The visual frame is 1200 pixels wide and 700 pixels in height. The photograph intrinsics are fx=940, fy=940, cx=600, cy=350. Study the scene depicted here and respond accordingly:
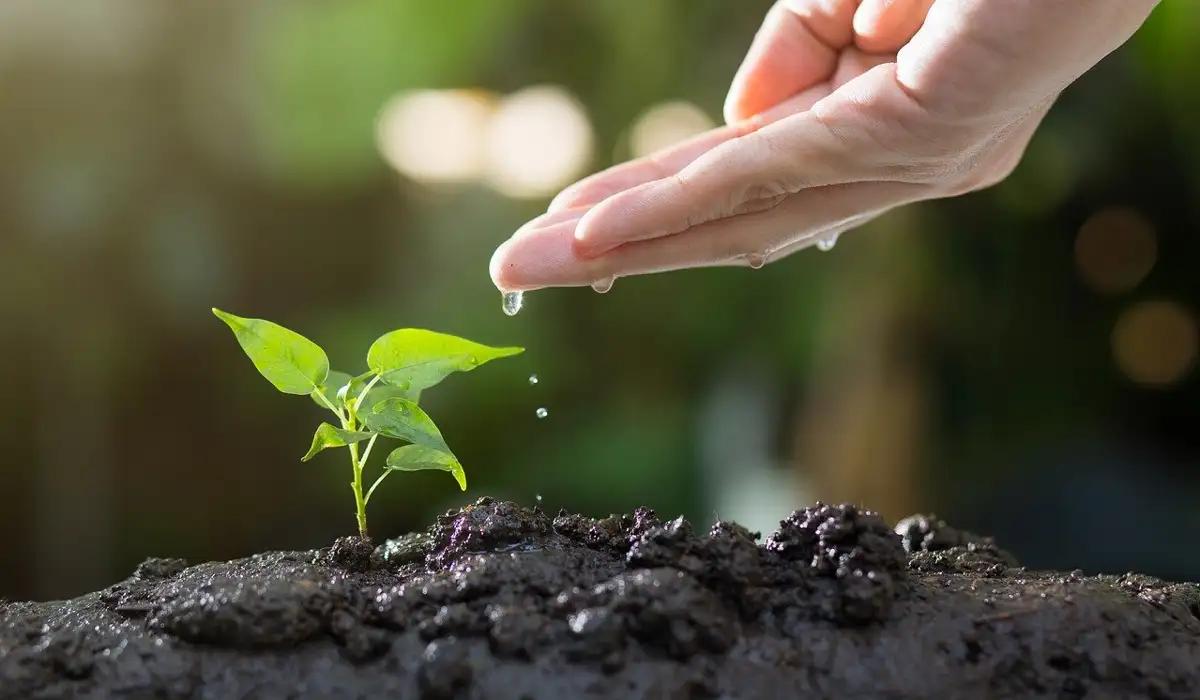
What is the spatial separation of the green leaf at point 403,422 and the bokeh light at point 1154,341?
2211 millimetres

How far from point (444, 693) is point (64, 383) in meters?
1.87

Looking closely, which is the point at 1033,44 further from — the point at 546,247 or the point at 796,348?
the point at 796,348

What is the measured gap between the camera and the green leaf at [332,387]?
0.88 meters

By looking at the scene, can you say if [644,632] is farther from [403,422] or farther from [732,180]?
[732,180]

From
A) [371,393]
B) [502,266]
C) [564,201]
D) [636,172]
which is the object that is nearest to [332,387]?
[371,393]

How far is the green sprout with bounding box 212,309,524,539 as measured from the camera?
2.71 ft

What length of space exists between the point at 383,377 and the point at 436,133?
1.61 metres

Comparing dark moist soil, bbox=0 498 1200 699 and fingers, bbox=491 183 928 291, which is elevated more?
fingers, bbox=491 183 928 291

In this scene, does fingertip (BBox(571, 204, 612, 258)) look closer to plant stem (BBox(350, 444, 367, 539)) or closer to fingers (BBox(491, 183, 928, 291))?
fingers (BBox(491, 183, 928, 291))

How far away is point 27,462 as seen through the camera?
6.89ft

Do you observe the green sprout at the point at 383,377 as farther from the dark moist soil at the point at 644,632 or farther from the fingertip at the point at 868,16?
the fingertip at the point at 868,16

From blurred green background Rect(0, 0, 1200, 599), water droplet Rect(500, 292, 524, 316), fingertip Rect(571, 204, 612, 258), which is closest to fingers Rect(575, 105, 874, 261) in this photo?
fingertip Rect(571, 204, 612, 258)

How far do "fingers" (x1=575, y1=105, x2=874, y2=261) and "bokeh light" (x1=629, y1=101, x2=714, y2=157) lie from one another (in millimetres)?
1610

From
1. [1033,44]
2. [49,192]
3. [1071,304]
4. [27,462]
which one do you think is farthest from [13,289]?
[1071,304]
